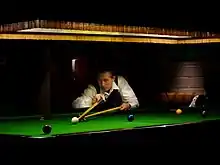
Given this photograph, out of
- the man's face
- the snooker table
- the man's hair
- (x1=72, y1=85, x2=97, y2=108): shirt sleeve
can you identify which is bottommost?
the snooker table

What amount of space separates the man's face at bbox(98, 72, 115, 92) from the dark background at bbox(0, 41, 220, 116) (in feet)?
0.58

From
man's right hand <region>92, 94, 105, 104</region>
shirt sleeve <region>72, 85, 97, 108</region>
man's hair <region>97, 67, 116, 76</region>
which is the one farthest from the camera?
man's hair <region>97, 67, 116, 76</region>

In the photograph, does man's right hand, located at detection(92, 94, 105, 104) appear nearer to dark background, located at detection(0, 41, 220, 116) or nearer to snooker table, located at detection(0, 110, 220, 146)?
dark background, located at detection(0, 41, 220, 116)

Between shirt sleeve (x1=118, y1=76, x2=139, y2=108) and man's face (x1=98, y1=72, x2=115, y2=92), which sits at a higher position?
man's face (x1=98, y1=72, x2=115, y2=92)

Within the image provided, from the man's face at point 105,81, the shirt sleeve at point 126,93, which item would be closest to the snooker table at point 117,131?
the man's face at point 105,81

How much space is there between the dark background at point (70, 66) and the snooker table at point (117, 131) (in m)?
0.59

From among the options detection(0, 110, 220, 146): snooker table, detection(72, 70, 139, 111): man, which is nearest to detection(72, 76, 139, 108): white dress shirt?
detection(72, 70, 139, 111): man

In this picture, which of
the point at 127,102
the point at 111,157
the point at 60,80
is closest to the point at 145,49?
the point at 127,102

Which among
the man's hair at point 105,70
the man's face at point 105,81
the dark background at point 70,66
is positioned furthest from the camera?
the man's hair at point 105,70

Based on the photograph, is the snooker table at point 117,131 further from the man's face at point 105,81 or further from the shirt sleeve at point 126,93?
the shirt sleeve at point 126,93

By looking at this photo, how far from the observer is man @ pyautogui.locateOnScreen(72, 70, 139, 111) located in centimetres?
665

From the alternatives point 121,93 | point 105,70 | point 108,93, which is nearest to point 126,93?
point 121,93

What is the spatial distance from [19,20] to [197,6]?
2938 mm

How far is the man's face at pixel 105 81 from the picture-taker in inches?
269
